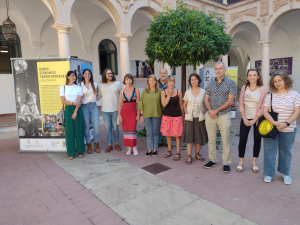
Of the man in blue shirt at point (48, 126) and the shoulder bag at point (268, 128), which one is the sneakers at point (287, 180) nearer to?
the shoulder bag at point (268, 128)

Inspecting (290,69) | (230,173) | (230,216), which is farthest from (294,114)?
(290,69)

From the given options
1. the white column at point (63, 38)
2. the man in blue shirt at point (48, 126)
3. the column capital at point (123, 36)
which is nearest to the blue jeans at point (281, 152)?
the man in blue shirt at point (48, 126)

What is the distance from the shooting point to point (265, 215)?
2506mm

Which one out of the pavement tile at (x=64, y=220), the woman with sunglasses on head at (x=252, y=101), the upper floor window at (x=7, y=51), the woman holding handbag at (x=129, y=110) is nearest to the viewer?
the pavement tile at (x=64, y=220)

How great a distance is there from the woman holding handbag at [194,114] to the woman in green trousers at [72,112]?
219 centimetres

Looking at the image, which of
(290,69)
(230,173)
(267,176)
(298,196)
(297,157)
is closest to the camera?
(298,196)

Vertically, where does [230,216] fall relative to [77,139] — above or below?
below

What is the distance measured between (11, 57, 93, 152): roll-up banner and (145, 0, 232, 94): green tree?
1.99m

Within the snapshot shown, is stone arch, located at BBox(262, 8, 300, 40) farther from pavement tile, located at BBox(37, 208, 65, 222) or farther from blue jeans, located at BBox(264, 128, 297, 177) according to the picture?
pavement tile, located at BBox(37, 208, 65, 222)

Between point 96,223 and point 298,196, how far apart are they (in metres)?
2.64

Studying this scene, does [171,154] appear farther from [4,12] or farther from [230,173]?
[4,12]

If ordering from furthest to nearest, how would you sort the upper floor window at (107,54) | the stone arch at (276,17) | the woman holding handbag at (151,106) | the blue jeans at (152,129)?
the upper floor window at (107,54)
the stone arch at (276,17)
the blue jeans at (152,129)
the woman holding handbag at (151,106)

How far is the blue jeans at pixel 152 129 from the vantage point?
14.8 feet

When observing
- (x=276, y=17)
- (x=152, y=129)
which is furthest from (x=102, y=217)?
(x=276, y=17)
